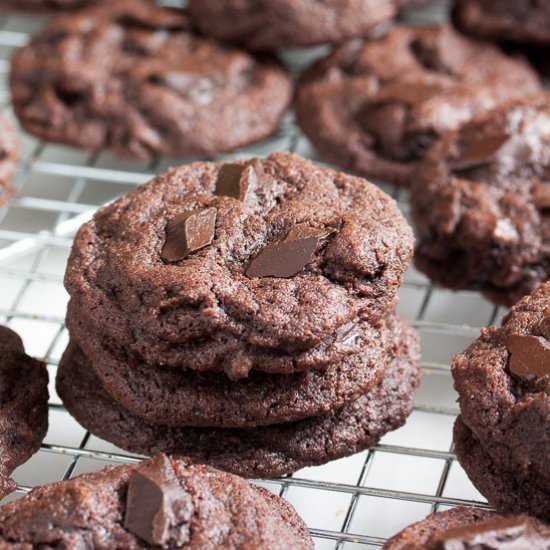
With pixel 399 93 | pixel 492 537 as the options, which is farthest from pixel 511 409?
pixel 399 93

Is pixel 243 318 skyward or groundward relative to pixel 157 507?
skyward

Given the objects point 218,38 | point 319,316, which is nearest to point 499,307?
point 319,316

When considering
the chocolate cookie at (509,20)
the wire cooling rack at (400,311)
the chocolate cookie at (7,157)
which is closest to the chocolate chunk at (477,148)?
the wire cooling rack at (400,311)

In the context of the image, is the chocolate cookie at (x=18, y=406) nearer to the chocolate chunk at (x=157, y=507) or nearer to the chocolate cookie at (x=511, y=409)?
the chocolate chunk at (x=157, y=507)

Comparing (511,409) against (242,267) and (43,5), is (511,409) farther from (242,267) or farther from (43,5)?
(43,5)

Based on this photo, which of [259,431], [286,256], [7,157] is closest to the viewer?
[286,256]

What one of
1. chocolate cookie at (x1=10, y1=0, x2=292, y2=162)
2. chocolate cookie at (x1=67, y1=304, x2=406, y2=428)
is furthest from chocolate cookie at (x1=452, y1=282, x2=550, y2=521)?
chocolate cookie at (x1=10, y1=0, x2=292, y2=162)
